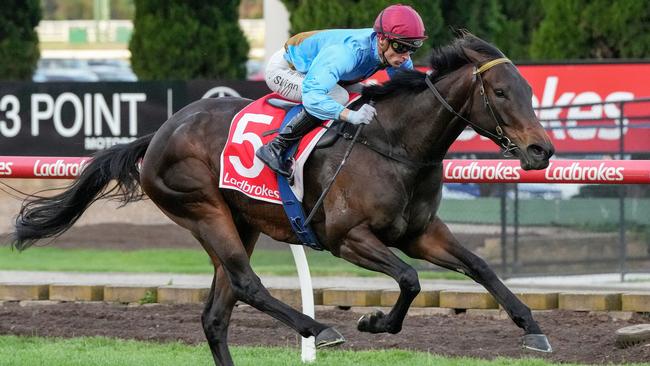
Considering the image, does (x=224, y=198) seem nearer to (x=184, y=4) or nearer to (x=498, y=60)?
(x=498, y=60)

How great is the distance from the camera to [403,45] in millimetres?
6457

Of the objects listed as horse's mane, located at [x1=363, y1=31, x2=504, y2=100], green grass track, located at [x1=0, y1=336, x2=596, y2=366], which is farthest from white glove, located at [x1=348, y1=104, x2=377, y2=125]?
green grass track, located at [x1=0, y1=336, x2=596, y2=366]

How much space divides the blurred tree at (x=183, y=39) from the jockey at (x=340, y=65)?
8.99 metres

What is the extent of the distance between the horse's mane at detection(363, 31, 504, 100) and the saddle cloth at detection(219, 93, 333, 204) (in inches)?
12.6

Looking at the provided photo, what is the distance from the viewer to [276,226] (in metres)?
6.96

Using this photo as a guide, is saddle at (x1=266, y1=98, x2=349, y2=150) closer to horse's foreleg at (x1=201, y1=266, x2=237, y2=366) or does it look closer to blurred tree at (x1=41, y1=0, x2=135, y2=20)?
horse's foreleg at (x1=201, y1=266, x2=237, y2=366)

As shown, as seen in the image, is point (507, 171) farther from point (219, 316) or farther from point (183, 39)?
point (183, 39)

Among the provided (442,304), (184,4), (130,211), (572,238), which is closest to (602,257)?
(572,238)

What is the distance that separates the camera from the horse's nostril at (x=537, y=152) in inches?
233

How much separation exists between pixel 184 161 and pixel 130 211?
23.9 ft

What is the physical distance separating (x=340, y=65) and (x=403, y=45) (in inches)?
13.1

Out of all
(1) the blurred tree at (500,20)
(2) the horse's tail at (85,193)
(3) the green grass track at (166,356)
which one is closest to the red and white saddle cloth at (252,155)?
(2) the horse's tail at (85,193)

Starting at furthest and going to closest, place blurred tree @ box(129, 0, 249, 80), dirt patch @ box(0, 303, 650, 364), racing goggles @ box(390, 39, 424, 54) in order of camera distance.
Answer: blurred tree @ box(129, 0, 249, 80)
dirt patch @ box(0, 303, 650, 364)
racing goggles @ box(390, 39, 424, 54)

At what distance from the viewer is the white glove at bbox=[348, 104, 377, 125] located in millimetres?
6379
